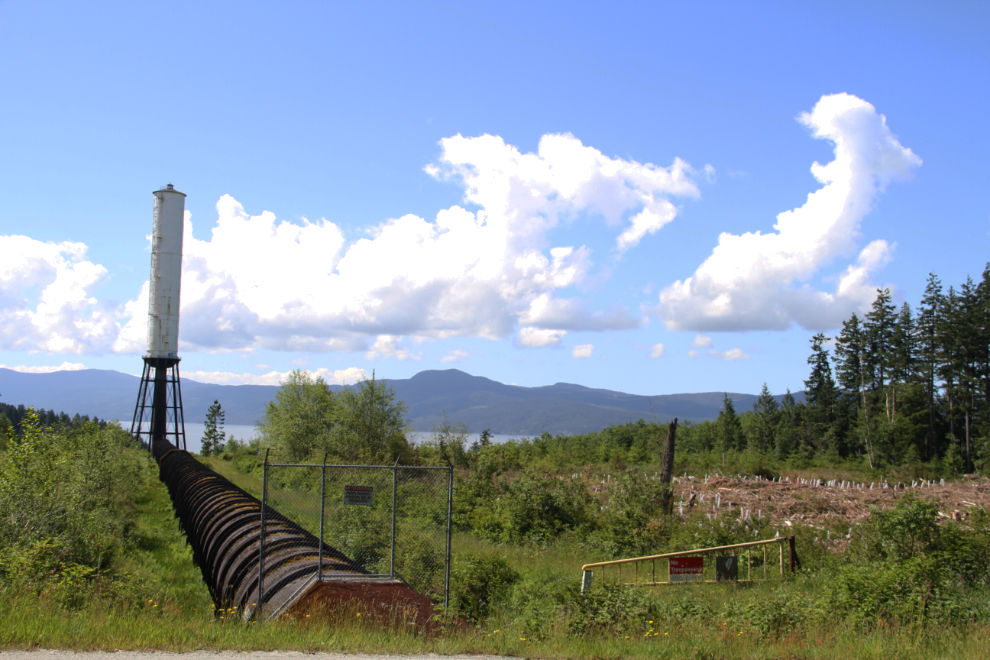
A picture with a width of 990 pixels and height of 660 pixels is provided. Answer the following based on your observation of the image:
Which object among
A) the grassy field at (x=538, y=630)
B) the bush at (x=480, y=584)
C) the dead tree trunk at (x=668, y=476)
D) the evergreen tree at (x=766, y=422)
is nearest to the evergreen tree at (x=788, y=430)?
the evergreen tree at (x=766, y=422)

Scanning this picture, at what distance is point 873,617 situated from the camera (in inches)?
404

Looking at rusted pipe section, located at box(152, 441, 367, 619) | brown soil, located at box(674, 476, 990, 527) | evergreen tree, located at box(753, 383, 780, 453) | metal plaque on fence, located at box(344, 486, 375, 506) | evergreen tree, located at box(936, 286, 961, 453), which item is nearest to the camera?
rusted pipe section, located at box(152, 441, 367, 619)

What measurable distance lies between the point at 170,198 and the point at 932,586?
52455mm

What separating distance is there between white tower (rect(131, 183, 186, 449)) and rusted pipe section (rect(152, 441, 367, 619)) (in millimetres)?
37039

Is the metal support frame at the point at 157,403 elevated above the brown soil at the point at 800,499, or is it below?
above

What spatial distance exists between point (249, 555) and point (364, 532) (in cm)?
→ 869

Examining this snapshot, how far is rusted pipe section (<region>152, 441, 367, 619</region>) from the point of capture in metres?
9.75

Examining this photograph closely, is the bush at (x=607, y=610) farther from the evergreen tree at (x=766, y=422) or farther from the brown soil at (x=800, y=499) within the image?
the evergreen tree at (x=766, y=422)

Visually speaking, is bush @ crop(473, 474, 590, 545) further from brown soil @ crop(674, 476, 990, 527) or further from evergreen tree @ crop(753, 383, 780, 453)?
evergreen tree @ crop(753, 383, 780, 453)

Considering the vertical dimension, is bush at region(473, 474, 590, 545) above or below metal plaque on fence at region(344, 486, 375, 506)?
below

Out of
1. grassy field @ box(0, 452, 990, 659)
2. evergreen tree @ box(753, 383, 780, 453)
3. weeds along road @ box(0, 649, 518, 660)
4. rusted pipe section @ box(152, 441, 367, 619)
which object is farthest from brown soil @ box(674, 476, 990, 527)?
evergreen tree @ box(753, 383, 780, 453)

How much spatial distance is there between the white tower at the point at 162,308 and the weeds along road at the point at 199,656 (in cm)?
4669

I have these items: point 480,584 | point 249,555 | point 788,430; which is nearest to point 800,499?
point 480,584

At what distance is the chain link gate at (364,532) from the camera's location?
9945 millimetres
